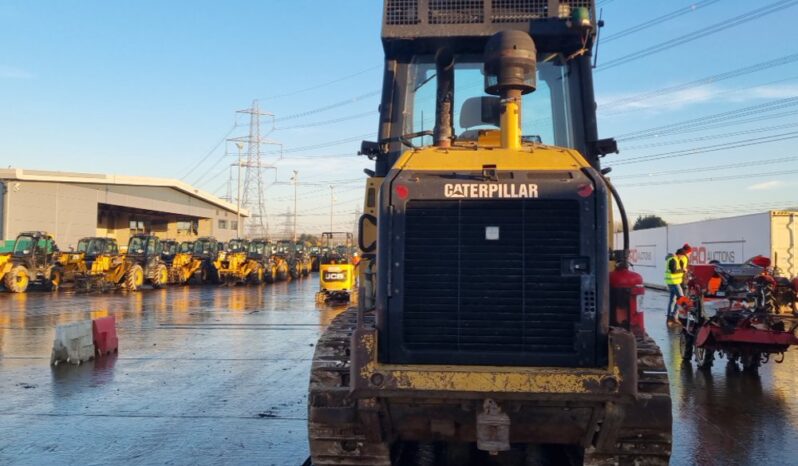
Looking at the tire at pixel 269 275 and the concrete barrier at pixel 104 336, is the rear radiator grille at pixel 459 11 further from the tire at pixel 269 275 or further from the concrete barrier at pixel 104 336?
the tire at pixel 269 275

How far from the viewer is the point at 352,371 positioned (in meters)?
3.83

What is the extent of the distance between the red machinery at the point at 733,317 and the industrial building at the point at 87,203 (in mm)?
36051

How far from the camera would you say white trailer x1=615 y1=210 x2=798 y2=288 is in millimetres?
17500

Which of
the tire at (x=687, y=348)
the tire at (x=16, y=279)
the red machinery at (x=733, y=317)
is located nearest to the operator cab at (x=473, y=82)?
the red machinery at (x=733, y=317)

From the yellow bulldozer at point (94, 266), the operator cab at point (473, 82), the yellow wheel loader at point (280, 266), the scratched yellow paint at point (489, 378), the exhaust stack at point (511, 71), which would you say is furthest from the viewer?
the yellow wheel loader at point (280, 266)

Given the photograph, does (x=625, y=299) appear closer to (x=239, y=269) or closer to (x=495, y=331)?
(x=495, y=331)

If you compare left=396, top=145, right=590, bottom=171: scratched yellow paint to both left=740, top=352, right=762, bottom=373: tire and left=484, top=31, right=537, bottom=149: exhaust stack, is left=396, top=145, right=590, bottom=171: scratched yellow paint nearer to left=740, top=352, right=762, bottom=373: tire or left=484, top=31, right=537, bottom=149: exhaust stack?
left=484, top=31, right=537, bottom=149: exhaust stack

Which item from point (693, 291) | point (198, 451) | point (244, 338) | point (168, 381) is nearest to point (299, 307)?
point (244, 338)

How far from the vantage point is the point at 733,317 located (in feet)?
28.3

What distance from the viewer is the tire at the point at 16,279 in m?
25.8

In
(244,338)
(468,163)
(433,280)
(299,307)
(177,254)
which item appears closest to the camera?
(433,280)

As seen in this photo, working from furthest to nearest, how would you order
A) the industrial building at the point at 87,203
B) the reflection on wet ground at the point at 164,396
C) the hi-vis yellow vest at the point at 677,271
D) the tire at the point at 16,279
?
the industrial building at the point at 87,203, the tire at the point at 16,279, the hi-vis yellow vest at the point at 677,271, the reflection on wet ground at the point at 164,396

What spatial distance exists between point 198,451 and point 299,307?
566 inches

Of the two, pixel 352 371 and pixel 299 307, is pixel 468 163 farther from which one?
pixel 299 307
